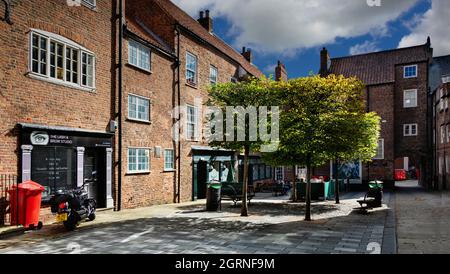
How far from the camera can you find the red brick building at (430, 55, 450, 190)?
25.8 metres

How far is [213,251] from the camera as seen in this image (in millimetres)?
7656

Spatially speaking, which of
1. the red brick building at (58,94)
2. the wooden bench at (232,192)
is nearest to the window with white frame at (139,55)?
the red brick building at (58,94)

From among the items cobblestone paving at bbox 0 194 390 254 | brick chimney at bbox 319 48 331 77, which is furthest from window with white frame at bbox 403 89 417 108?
cobblestone paving at bbox 0 194 390 254

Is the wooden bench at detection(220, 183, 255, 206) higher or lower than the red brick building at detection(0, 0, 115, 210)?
lower

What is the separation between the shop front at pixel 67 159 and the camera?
1070 cm

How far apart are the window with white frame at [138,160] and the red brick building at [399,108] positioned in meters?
20.6

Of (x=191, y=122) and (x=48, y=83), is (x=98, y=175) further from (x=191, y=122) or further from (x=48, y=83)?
(x=191, y=122)

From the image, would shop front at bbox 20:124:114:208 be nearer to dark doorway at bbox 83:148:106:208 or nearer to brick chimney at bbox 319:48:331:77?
dark doorway at bbox 83:148:106:208

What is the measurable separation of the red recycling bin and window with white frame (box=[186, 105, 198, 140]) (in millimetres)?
10454

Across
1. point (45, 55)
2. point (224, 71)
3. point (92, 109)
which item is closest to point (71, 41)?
point (45, 55)

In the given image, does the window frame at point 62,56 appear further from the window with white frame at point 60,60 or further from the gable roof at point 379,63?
the gable roof at point 379,63

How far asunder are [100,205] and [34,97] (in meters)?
5.10

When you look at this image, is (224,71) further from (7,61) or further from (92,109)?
(7,61)

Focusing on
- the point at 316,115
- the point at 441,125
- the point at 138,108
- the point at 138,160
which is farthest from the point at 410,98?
the point at 138,160
